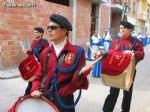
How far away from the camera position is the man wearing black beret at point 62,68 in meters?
3.97

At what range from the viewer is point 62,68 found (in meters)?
3.97

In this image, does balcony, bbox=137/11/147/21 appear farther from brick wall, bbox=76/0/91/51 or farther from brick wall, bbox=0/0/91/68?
brick wall, bbox=0/0/91/68

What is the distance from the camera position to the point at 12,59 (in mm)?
14328

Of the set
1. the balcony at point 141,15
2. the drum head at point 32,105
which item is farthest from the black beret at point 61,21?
the balcony at point 141,15

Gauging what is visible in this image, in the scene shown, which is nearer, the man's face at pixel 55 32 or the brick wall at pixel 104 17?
the man's face at pixel 55 32

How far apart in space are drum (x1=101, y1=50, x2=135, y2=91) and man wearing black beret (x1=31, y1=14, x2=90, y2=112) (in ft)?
6.70

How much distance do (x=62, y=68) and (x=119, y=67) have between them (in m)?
2.26

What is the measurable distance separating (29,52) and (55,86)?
391 cm

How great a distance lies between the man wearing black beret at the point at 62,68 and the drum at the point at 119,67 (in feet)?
6.70

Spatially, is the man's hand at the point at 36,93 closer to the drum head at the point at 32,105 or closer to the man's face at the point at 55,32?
the drum head at the point at 32,105

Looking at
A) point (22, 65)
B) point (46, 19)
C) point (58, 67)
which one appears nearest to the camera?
point (58, 67)

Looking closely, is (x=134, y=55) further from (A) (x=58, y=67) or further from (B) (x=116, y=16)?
(B) (x=116, y=16)

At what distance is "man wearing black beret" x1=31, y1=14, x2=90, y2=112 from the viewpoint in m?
3.97

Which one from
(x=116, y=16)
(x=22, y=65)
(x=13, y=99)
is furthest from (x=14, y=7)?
(x=116, y=16)
